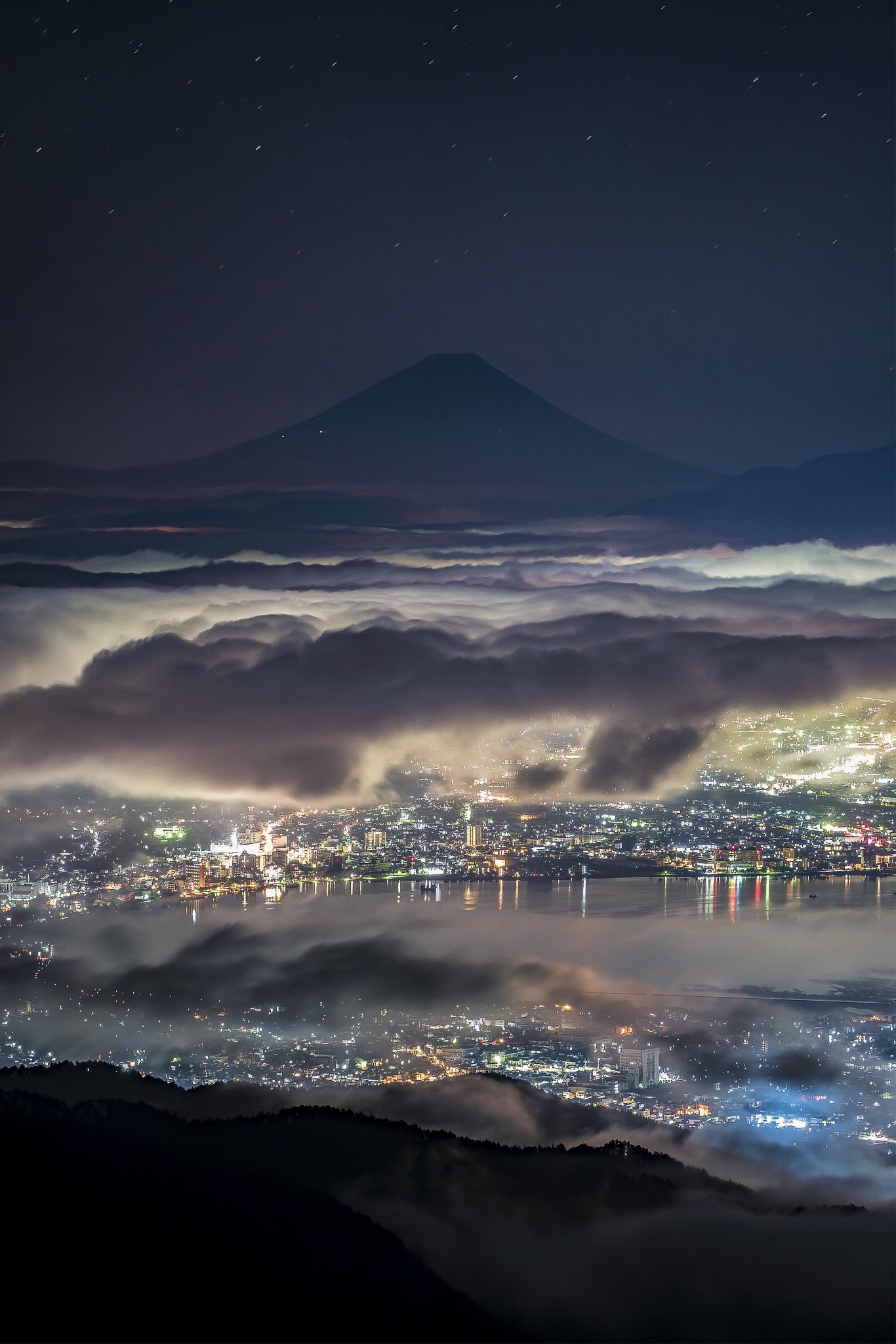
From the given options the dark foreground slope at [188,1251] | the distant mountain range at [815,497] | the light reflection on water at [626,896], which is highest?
the distant mountain range at [815,497]

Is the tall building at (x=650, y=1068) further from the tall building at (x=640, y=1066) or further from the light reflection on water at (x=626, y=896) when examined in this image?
the light reflection on water at (x=626, y=896)

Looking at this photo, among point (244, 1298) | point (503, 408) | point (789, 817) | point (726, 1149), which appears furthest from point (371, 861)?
point (503, 408)

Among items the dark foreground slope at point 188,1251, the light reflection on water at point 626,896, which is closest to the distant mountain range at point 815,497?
the light reflection on water at point 626,896

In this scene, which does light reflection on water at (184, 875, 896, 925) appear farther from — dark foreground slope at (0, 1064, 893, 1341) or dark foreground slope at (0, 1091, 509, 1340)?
dark foreground slope at (0, 1091, 509, 1340)

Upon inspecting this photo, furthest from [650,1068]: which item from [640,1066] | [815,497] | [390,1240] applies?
[815,497]

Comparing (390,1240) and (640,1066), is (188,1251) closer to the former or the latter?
(390,1240)

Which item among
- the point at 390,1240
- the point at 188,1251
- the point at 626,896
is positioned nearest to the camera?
the point at 188,1251

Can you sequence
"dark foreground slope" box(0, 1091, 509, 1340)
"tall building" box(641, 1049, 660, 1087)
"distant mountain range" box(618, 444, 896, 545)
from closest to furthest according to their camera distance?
"dark foreground slope" box(0, 1091, 509, 1340), "tall building" box(641, 1049, 660, 1087), "distant mountain range" box(618, 444, 896, 545)

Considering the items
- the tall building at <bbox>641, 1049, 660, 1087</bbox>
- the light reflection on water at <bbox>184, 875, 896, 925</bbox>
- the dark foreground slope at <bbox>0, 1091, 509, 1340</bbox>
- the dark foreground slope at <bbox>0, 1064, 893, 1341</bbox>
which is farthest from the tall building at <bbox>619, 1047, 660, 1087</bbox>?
the dark foreground slope at <bbox>0, 1091, 509, 1340</bbox>
